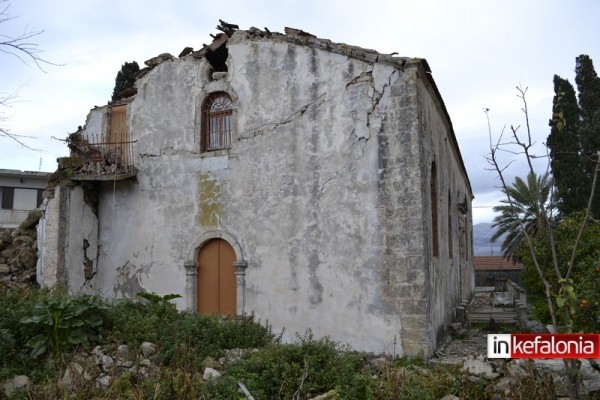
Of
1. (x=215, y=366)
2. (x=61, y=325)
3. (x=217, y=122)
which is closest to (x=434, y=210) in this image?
(x=217, y=122)

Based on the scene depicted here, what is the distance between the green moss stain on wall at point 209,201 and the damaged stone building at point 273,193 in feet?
0.10

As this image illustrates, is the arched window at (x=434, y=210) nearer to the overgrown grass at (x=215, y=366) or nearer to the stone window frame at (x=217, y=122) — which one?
the overgrown grass at (x=215, y=366)

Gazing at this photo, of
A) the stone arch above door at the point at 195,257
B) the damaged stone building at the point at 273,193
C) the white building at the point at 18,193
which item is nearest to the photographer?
the damaged stone building at the point at 273,193

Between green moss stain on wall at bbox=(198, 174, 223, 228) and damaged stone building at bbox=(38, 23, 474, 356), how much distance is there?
1.2 inches

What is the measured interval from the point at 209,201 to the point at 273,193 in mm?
1654

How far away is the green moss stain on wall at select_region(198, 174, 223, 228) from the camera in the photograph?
12203 millimetres

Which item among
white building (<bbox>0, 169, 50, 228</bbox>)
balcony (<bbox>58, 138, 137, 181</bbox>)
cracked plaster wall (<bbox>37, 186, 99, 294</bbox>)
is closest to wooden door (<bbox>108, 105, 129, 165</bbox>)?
balcony (<bbox>58, 138, 137, 181</bbox>)

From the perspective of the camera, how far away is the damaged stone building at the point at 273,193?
10.4 m

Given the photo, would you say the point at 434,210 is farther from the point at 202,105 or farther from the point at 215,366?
the point at 215,366

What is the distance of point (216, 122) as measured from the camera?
12695 mm

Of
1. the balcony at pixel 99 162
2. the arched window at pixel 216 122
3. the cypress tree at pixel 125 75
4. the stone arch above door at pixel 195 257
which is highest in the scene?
the cypress tree at pixel 125 75

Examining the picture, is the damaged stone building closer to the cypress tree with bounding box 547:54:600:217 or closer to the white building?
the cypress tree with bounding box 547:54:600:217

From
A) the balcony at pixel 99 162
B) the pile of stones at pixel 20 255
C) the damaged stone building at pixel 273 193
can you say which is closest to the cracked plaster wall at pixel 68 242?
the damaged stone building at pixel 273 193

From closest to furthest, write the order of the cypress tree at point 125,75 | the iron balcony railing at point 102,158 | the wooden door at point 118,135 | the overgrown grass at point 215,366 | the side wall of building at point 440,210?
the overgrown grass at point 215,366, the side wall of building at point 440,210, the iron balcony railing at point 102,158, the wooden door at point 118,135, the cypress tree at point 125,75
